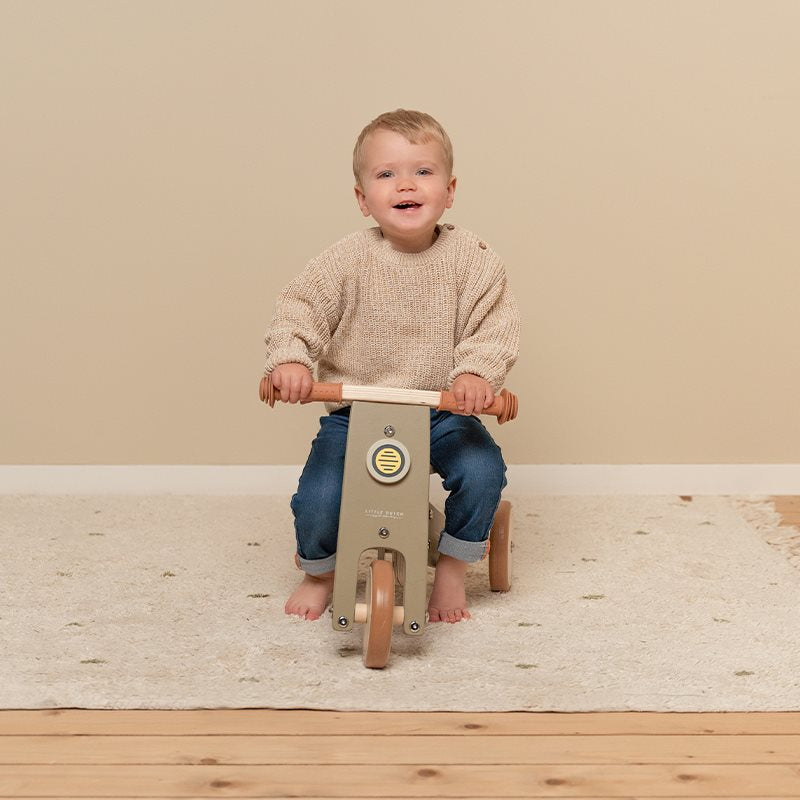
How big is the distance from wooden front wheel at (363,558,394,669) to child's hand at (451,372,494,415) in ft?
0.75

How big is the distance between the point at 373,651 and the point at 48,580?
56 cm

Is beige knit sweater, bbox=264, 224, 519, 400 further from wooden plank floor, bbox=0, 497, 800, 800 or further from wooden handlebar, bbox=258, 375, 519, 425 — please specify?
wooden plank floor, bbox=0, 497, 800, 800

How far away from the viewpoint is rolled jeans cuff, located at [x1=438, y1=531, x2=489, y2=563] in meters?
1.45

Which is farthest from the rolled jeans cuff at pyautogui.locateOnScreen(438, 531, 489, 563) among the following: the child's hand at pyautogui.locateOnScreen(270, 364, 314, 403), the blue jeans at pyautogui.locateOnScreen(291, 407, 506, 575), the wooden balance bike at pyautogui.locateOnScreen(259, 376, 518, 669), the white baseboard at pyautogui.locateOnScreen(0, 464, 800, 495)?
the white baseboard at pyautogui.locateOnScreen(0, 464, 800, 495)

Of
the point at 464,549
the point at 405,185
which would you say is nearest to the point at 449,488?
the point at 464,549

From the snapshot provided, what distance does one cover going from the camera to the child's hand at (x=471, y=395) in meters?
1.35

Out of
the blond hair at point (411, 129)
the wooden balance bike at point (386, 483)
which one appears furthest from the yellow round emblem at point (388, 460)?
the blond hair at point (411, 129)

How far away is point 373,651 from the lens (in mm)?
1246

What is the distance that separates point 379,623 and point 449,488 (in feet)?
0.94

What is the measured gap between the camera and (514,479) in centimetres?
213

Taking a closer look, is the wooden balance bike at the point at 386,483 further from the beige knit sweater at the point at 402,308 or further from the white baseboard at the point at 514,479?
the white baseboard at the point at 514,479

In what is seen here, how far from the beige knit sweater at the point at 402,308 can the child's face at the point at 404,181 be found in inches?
2.5

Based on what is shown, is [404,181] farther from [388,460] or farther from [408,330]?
[388,460]

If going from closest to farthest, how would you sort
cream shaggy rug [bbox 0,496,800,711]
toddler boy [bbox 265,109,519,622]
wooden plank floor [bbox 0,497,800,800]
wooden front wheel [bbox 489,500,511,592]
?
1. wooden plank floor [bbox 0,497,800,800]
2. cream shaggy rug [bbox 0,496,800,711]
3. toddler boy [bbox 265,109,519,622]
4. wooden front wheel [bbox 489,500,511,592]
